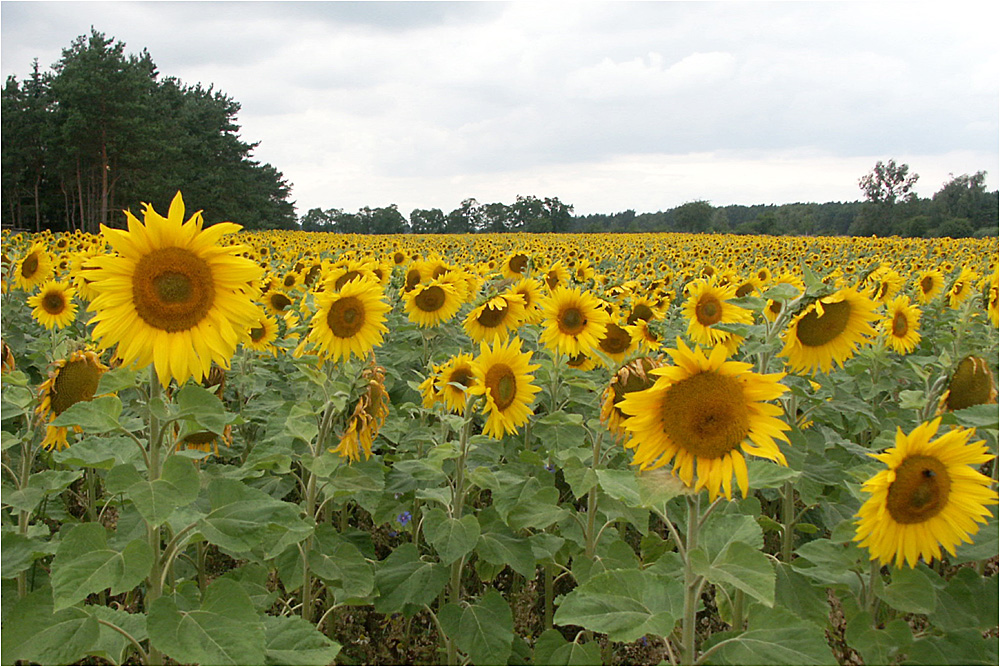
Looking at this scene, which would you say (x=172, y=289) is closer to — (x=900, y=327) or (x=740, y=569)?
(x=740, y=569)

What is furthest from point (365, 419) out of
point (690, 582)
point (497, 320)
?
point (497, 320)

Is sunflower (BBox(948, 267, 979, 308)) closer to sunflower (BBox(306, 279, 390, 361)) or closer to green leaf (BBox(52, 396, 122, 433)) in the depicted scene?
sunflower (BBox(306, 279, 390, 361))

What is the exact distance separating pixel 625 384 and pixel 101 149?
1579 inches

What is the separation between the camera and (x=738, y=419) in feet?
5.96

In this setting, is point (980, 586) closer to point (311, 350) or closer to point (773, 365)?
point (773, 365)

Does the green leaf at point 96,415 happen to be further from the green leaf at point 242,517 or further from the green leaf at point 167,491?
the green leaf at point 242,517

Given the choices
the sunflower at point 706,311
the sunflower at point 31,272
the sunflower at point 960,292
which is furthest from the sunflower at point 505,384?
the sunflower at point 31,272

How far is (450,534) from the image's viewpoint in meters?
2.72

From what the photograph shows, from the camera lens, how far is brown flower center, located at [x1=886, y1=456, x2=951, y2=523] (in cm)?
202

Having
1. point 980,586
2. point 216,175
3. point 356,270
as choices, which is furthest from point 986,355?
point 216,175

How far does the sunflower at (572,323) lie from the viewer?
410 centimetres

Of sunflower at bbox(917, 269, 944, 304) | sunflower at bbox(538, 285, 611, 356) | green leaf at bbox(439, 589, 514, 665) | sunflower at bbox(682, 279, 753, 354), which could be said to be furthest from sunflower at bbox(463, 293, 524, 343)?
sunflower at bbox(917, 269, 944, 304)

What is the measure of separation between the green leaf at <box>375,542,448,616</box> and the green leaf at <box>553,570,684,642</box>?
2.93ft

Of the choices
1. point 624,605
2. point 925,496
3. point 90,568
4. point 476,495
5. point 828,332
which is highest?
point 828,332
